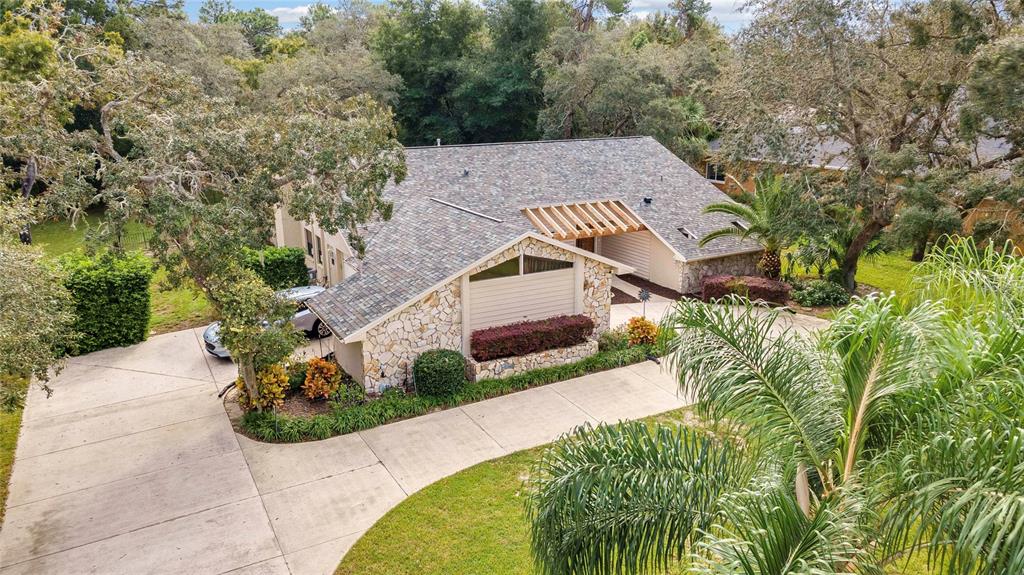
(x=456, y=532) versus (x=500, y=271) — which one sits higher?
(x=500, y=271)

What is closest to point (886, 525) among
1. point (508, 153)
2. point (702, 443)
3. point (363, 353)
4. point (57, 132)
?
point (702, 443)

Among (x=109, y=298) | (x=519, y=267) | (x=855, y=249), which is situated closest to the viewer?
(x=519, y=267)

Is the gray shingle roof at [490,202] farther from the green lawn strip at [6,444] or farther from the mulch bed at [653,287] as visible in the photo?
the green lawn strip at [6,444]

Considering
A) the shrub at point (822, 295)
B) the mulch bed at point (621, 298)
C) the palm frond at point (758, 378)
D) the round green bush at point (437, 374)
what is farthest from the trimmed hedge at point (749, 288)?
the palm frond at point (758, 378)

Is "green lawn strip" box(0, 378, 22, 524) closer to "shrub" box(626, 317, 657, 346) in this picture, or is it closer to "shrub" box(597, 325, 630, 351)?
"shrub" box(597, 325, 630, 351)

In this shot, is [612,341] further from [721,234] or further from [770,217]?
[770,217]

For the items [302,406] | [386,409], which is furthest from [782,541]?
[302,406]
